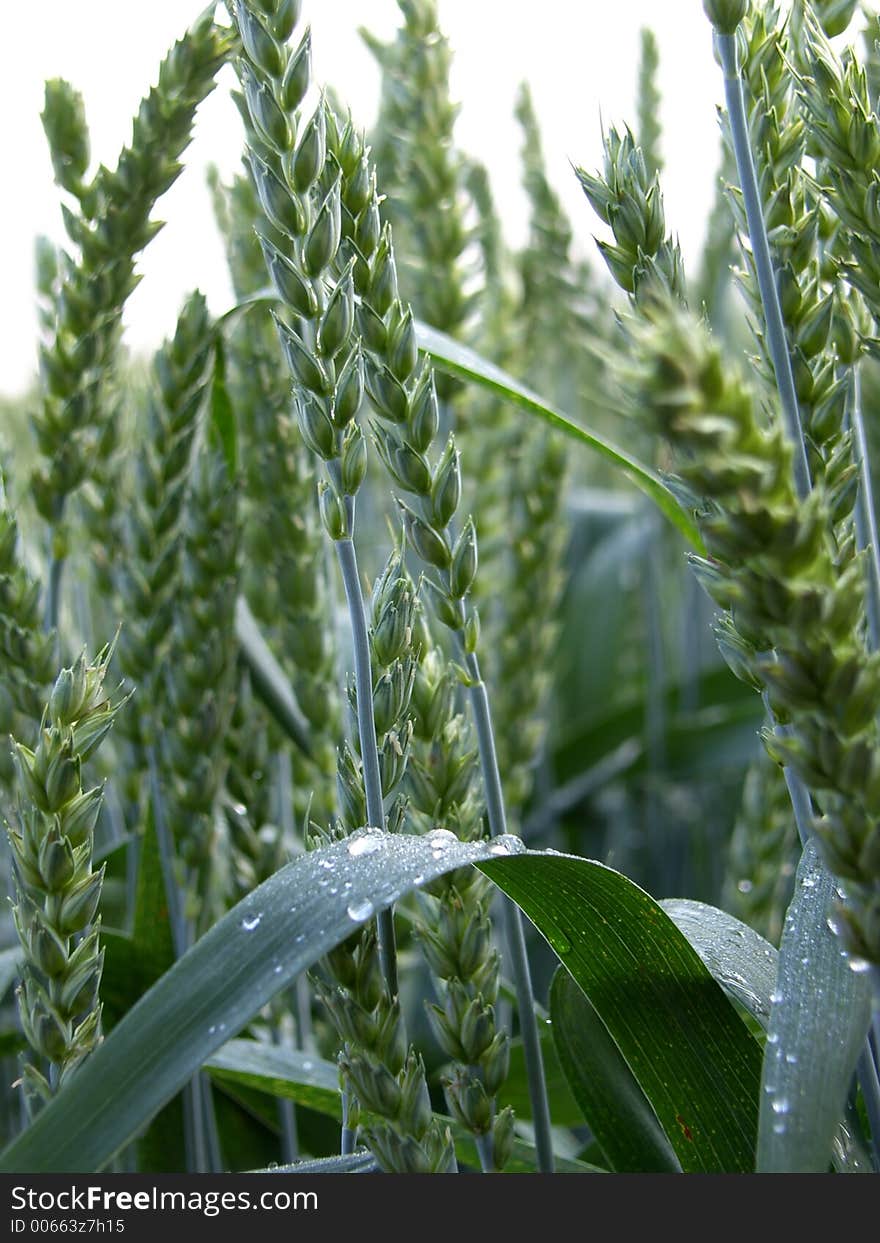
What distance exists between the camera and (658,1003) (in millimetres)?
613

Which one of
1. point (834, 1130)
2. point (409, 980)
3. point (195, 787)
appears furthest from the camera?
point (409, 980)

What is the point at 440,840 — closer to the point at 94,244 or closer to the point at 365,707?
the point at 365,707

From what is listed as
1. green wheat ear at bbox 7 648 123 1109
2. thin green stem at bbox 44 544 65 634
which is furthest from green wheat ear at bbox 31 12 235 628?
green wheat ear at bbox 7 648 123 1109

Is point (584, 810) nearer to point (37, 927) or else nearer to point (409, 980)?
point (409, 980)

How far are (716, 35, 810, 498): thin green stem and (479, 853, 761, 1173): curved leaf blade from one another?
0.23 m

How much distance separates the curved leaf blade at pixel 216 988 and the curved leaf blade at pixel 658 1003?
0.07 metres

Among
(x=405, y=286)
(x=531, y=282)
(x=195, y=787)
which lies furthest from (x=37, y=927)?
(x=531, y=282)

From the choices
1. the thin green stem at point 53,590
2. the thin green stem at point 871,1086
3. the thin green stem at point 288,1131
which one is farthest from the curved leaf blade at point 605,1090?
the thin green stem at point 53,590

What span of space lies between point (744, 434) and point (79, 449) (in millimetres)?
631

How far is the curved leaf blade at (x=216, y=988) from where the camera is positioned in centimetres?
49

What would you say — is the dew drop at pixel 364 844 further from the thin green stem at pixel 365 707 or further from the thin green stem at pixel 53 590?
the thin green stem at pixel 53 590

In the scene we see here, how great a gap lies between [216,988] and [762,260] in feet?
1.34

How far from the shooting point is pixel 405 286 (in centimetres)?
150

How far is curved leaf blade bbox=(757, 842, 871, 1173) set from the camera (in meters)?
0.47
